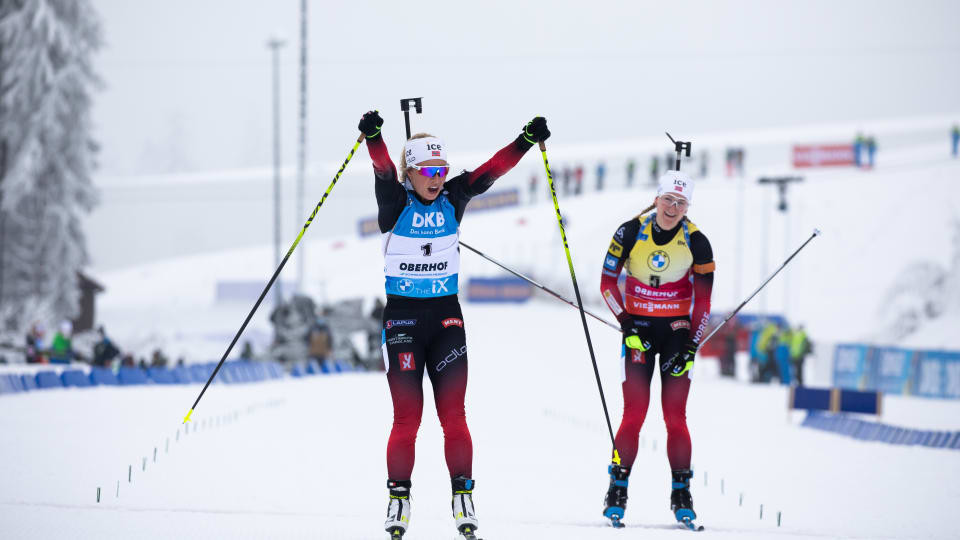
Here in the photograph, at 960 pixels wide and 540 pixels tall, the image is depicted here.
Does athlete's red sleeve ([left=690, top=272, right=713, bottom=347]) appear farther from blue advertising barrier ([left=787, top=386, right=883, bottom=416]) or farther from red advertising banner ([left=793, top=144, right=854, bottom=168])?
red advertising banner ([left=793, top=144, right=854, bottom=168])

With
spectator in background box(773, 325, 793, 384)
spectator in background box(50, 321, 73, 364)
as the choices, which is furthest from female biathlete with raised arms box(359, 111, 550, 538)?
spectator in background box(773, 325, 793, 384)

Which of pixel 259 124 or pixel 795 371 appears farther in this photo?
pixel 259 124

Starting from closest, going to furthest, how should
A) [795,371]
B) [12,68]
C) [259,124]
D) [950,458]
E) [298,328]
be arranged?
[950,458]
[795,371]
[298,328]
[12,68]
[259,124]

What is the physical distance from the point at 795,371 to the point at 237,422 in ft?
55.5

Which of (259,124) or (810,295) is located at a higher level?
(259,124)

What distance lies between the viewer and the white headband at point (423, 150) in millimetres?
5922

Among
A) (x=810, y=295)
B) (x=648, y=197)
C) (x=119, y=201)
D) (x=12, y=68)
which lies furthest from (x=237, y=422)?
(x=119, y=201)

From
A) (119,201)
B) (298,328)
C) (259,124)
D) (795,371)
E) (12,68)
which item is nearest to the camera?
(795,371)

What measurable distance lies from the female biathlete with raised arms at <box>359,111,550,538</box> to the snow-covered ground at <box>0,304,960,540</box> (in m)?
0.56

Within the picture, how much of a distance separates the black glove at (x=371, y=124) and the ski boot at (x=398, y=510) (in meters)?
1.85

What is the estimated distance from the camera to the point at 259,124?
117 metres

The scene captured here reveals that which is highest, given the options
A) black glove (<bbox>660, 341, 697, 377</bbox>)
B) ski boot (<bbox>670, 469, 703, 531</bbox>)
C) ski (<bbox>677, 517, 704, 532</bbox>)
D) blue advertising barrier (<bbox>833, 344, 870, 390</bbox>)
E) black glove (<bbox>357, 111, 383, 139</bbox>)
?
black glove (<bbox>357, 111, 383, 139</bbox>)

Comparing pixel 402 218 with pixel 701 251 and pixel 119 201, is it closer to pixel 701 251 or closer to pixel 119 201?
pixel 701 251

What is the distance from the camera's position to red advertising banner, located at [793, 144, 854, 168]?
58.4m
